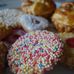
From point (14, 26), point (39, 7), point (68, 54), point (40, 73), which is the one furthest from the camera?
point (39, 7)

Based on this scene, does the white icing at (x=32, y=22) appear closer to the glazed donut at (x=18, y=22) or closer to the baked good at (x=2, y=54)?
the glazed donut at (x=18, y=22)

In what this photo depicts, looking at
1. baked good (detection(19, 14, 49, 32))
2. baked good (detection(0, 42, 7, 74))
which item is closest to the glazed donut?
baked good (detection(19, 14, 49, 32))

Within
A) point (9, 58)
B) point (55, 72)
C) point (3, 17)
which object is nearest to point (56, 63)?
point (55, 72)

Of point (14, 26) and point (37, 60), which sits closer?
point (37, 60)

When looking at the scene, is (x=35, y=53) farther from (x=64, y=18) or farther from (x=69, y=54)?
(x=64, y=18)

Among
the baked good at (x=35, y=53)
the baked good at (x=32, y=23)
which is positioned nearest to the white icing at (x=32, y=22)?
the baked good at (x=32, y=23)

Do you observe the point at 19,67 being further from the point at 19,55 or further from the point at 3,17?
the point at 3,17

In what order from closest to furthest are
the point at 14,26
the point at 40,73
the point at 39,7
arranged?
the point at 40,73 → the point at 14,26 → the point at 39,7

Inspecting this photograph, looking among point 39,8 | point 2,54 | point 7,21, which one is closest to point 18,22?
point 7,21
